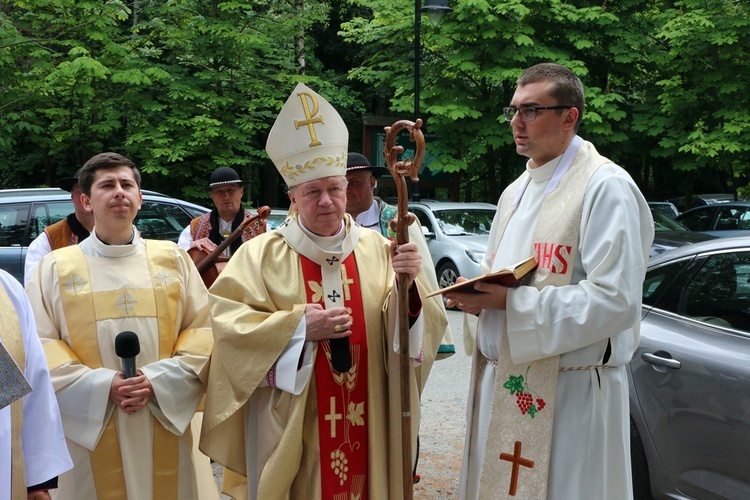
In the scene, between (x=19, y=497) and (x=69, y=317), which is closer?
(x=19, y=497)

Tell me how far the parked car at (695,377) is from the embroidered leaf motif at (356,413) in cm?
152

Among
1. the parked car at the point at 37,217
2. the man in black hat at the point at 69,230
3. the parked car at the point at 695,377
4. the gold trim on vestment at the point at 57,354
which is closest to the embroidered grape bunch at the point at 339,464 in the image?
the gold trim on vestment at the point at 57,354

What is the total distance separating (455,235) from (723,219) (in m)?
5.04

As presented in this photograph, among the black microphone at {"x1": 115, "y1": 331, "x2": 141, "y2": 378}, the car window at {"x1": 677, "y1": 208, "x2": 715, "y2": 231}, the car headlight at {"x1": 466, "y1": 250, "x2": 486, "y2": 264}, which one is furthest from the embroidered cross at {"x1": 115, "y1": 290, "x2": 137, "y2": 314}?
the car window at {"x1": 677, "y1": 208, "x2": 715, "y2": 231}

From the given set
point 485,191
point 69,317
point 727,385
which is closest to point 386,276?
point 69,317

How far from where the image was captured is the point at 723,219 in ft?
46.5

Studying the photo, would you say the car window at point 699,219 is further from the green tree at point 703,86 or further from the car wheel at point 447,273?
the car wheel at point 447,273

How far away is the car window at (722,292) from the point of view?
3783 millimetres

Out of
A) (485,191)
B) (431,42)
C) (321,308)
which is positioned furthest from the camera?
(485,191)

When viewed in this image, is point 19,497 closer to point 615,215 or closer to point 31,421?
point 31,421

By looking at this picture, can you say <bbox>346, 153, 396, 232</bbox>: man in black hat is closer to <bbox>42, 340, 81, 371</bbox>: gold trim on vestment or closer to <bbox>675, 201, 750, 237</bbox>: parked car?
<bbox>42, 340, 81, 371</bbox>: gold trim on vestment

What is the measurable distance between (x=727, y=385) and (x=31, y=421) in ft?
→ 9.29

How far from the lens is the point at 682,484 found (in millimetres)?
3773

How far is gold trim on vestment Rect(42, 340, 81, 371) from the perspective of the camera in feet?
10.9
